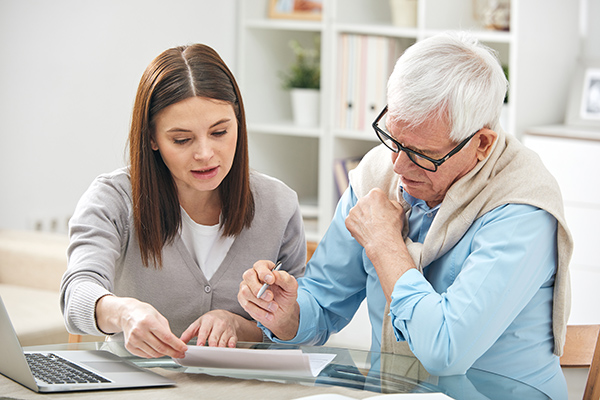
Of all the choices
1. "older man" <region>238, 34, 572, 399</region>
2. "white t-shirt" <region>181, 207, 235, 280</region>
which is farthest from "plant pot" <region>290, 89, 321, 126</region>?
"older man" <region>238, 34, 572, 399</region>

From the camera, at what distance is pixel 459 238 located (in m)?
1.38

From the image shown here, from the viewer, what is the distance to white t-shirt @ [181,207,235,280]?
164cm

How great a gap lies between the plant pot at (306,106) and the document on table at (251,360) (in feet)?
8.55

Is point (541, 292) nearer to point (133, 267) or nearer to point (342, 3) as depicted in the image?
point (133, 267)

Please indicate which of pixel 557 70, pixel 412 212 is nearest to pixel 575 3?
pixel 557 70

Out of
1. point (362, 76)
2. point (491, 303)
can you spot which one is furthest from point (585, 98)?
point (491, 303)

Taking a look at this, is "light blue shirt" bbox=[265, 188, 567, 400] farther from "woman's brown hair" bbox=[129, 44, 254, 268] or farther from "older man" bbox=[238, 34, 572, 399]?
"woman's brown hair" bbox=[129, 44, 254, 268]

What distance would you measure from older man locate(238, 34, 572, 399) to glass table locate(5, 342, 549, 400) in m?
0.04

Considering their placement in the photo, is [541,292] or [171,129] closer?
[541,292]

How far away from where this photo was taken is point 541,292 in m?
1.36

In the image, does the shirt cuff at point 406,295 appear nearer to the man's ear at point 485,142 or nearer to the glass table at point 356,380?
the glass table at point 356,380

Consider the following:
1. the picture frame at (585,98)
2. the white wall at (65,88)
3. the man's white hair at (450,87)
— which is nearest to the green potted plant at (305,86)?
the white wall at (65,88)

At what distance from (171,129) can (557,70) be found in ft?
7.51

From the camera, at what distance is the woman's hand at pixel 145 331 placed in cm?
120
